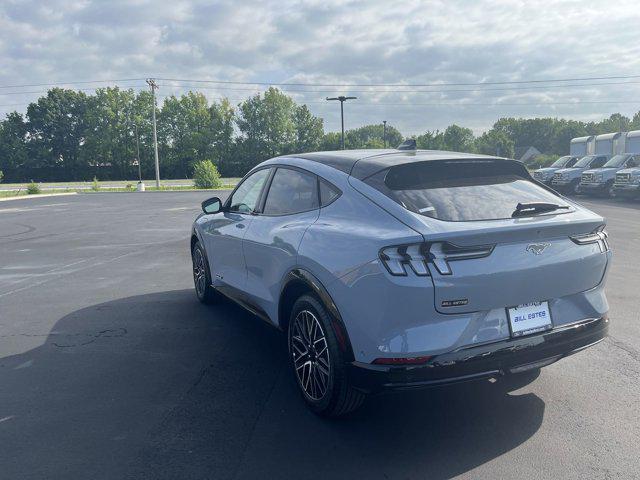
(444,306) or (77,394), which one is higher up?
(444,306)

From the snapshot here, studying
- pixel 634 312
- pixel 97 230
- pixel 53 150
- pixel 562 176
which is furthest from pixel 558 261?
pixel 53 150

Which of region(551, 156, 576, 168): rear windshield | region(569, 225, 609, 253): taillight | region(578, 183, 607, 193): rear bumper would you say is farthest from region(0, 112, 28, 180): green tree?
region(569, 225, 609, 253): taillight

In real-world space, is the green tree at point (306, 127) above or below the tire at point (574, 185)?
above

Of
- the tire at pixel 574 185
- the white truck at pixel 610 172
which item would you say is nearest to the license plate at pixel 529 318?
the white truck at pixel 610 172

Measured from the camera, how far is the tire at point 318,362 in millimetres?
3305

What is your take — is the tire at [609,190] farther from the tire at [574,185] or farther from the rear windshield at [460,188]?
the rear windshield at [460,188]

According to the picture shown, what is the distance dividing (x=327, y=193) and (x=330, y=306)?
917 mm

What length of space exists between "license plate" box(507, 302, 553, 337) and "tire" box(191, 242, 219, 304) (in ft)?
12.4

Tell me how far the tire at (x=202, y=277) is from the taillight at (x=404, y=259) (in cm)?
350

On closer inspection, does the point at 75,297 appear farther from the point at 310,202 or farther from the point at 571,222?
the point at 571,222

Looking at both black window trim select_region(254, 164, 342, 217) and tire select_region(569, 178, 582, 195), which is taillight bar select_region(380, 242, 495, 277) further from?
tire select_region(569, 178, 582, 195)

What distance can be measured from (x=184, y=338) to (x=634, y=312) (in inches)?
191

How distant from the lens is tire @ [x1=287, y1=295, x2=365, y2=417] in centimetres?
330

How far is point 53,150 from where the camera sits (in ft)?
280
